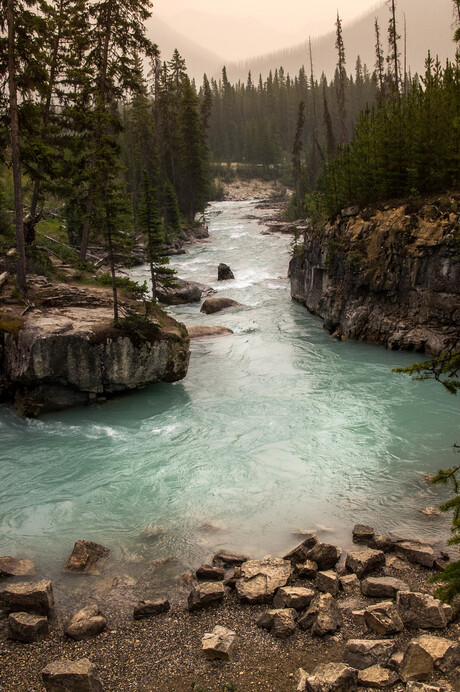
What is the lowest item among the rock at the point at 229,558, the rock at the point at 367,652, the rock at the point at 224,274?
the rock at the point at 229,558

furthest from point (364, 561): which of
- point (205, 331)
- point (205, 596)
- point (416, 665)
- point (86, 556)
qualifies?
point (205, 331)

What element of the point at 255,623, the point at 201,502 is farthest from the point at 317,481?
the point at 255,623

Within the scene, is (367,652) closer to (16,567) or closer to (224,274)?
(16,567)

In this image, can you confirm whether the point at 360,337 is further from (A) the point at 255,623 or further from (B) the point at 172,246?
(B) the point at 172,246

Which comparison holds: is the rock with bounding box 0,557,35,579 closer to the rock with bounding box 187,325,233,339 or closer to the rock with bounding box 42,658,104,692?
the rock with bounding box 42,658,104,692

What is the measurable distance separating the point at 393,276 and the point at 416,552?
16404mm

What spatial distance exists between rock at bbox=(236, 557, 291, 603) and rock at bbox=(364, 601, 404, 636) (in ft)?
5.47

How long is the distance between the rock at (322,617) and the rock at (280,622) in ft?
0.61

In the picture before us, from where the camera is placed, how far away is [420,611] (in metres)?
7.72

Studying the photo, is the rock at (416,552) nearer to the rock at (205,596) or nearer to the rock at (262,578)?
the rock at (262,578)

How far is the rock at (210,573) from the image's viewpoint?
941 centimetres

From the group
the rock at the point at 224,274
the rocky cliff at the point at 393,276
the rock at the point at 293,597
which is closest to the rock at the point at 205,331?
the rocky cliff at the point at 393,276

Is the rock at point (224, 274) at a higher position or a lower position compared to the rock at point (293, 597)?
higher

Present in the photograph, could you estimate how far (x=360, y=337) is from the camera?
25109 mm
